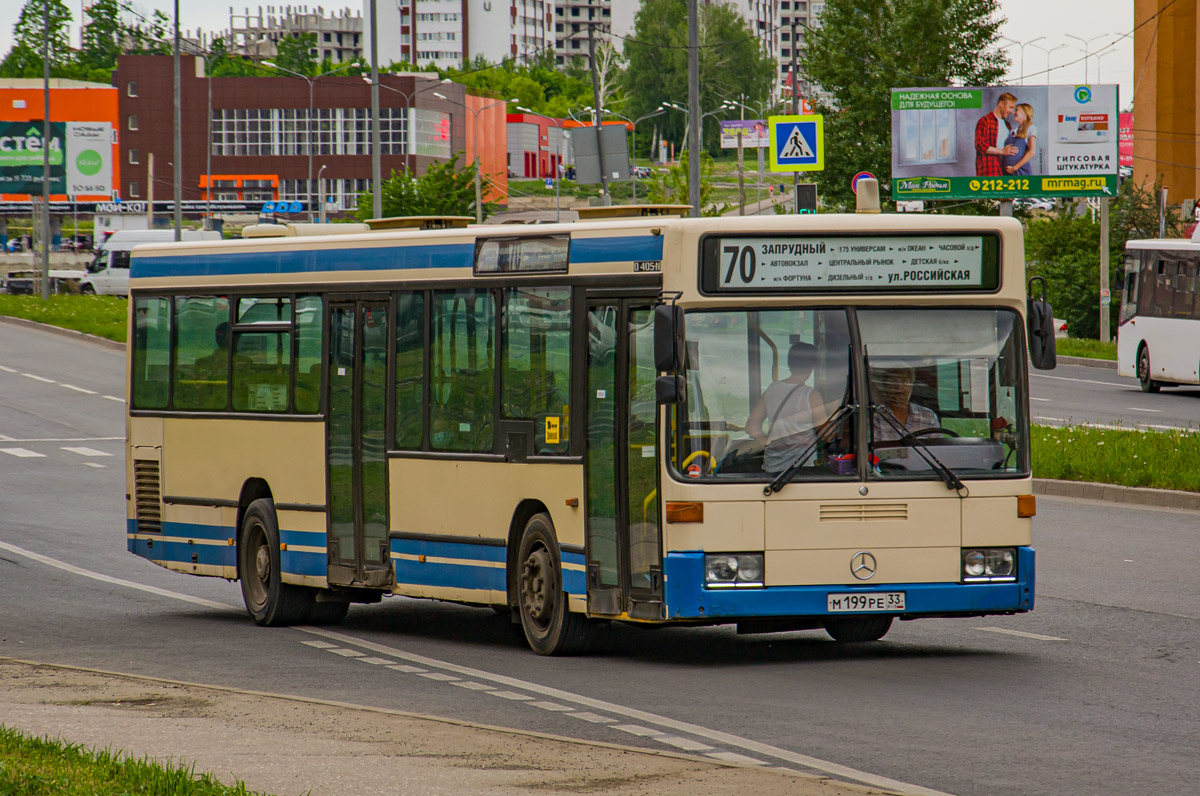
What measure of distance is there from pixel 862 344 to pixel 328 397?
14.5 ft

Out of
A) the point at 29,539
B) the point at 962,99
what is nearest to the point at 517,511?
the point at 29,539

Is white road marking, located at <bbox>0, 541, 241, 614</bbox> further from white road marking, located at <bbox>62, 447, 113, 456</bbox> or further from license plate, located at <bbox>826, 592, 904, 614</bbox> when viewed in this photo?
white road marking, located at <bbox>62, 447, 113, 456</bbox>

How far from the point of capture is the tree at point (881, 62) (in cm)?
6538

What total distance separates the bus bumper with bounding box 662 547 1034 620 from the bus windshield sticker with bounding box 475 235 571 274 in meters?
2.16

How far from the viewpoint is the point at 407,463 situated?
12453mm

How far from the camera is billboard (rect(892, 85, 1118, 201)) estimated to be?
5378cm

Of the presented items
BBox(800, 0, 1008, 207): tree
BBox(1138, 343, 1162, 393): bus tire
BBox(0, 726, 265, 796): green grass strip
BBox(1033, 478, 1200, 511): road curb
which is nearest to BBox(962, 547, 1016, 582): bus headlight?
BBox(0, 726, 265, 796): green grass strip

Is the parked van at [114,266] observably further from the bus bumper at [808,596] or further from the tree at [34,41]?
the tree at [34,41]

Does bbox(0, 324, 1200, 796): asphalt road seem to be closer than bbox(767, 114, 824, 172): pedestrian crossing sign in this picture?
Yes

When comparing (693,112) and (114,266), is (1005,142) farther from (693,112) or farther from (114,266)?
(114,266)

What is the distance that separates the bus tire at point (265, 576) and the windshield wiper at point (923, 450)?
5255mm

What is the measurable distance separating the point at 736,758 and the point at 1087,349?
43.5 metres

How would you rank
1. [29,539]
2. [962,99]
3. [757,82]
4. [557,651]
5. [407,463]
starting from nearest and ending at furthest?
[557,651] < [407,463] < [29,539] < [962,99] < [757,82]

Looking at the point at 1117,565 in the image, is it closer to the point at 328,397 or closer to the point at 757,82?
the point at 328,397
